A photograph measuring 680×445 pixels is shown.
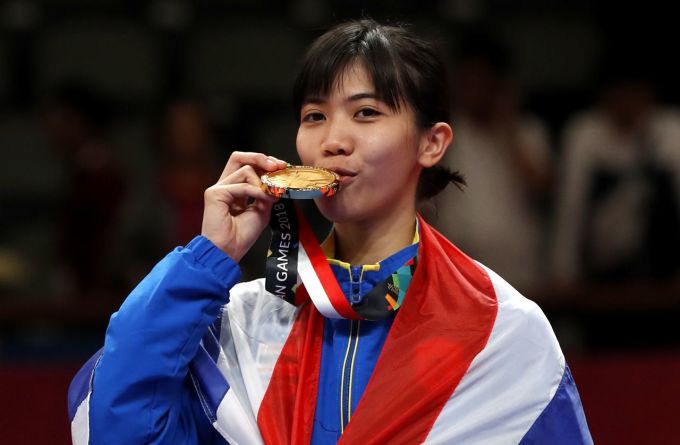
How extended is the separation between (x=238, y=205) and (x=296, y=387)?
26 centimetres

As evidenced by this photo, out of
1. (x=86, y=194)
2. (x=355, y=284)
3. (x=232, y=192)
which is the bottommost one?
(x=86, y=194)

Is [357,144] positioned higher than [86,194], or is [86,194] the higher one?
[357,144]

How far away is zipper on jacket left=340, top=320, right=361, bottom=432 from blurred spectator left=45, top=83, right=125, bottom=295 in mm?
1985

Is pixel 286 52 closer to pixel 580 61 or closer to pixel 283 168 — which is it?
pixel 580 61

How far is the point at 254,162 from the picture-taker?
1.54 meters

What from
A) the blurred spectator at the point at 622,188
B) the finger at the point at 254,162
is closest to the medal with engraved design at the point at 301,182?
the finger at the point at 254,162

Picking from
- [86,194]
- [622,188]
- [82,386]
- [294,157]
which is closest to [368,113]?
[82,386]

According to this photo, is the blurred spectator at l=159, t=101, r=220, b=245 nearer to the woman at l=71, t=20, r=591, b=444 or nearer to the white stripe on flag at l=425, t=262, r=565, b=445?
the woman at l=71, t=20, r=591, b=444

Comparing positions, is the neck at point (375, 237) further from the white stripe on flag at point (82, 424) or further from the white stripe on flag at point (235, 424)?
the white stripe on flag at point (82, 424)

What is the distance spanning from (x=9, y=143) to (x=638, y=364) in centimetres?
241

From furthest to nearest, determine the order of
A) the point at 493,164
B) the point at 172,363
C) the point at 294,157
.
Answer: the point at 294,157 < the point at 493,164 < the point at 172,363

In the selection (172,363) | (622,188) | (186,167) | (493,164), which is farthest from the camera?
(186,167)

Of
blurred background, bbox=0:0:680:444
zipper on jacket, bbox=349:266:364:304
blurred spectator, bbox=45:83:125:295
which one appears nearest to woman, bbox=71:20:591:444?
zipper on jacket, bbox=349:266:364:304

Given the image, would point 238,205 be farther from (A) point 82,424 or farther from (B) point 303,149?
(A) point 82,424
